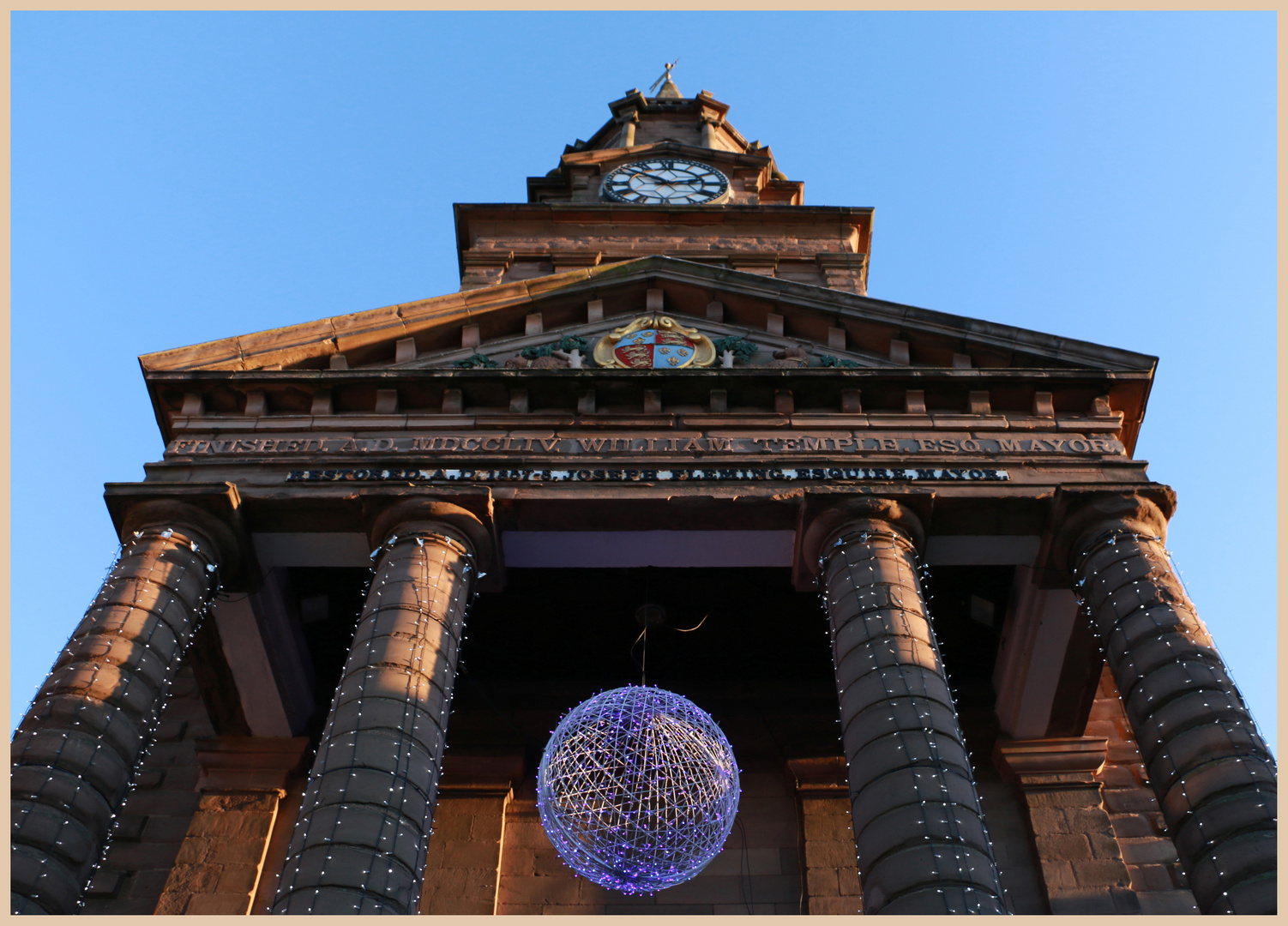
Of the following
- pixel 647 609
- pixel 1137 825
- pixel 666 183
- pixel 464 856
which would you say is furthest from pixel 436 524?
pixel 666 183

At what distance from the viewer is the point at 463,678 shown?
18.9 m

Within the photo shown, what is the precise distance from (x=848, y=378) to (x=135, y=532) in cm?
935

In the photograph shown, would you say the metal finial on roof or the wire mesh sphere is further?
the metal finial on roof

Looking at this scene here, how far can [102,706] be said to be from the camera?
489 inches

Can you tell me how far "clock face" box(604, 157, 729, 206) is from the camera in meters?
32.0

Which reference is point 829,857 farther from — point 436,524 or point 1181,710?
point 436,524

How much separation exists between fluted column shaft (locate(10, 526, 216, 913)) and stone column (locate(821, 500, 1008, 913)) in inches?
283

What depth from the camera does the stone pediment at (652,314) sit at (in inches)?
691

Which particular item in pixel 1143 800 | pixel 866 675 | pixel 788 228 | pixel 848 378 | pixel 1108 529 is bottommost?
pixel 866 675

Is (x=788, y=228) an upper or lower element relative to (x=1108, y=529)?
upper

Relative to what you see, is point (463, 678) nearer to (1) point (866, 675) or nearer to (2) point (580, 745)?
(2) point (580, 745)

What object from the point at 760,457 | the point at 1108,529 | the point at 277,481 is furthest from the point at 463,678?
the point at 1108,529

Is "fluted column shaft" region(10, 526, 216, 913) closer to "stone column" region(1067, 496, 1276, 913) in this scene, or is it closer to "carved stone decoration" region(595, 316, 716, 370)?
"carved stone decoration" region(595, 316, 716, 370)

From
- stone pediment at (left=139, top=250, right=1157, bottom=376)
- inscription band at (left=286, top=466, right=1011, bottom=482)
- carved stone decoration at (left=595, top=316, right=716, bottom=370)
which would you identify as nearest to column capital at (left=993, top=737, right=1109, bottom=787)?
inscription band at (left=286, top=466, right=1011, bottom=482)
